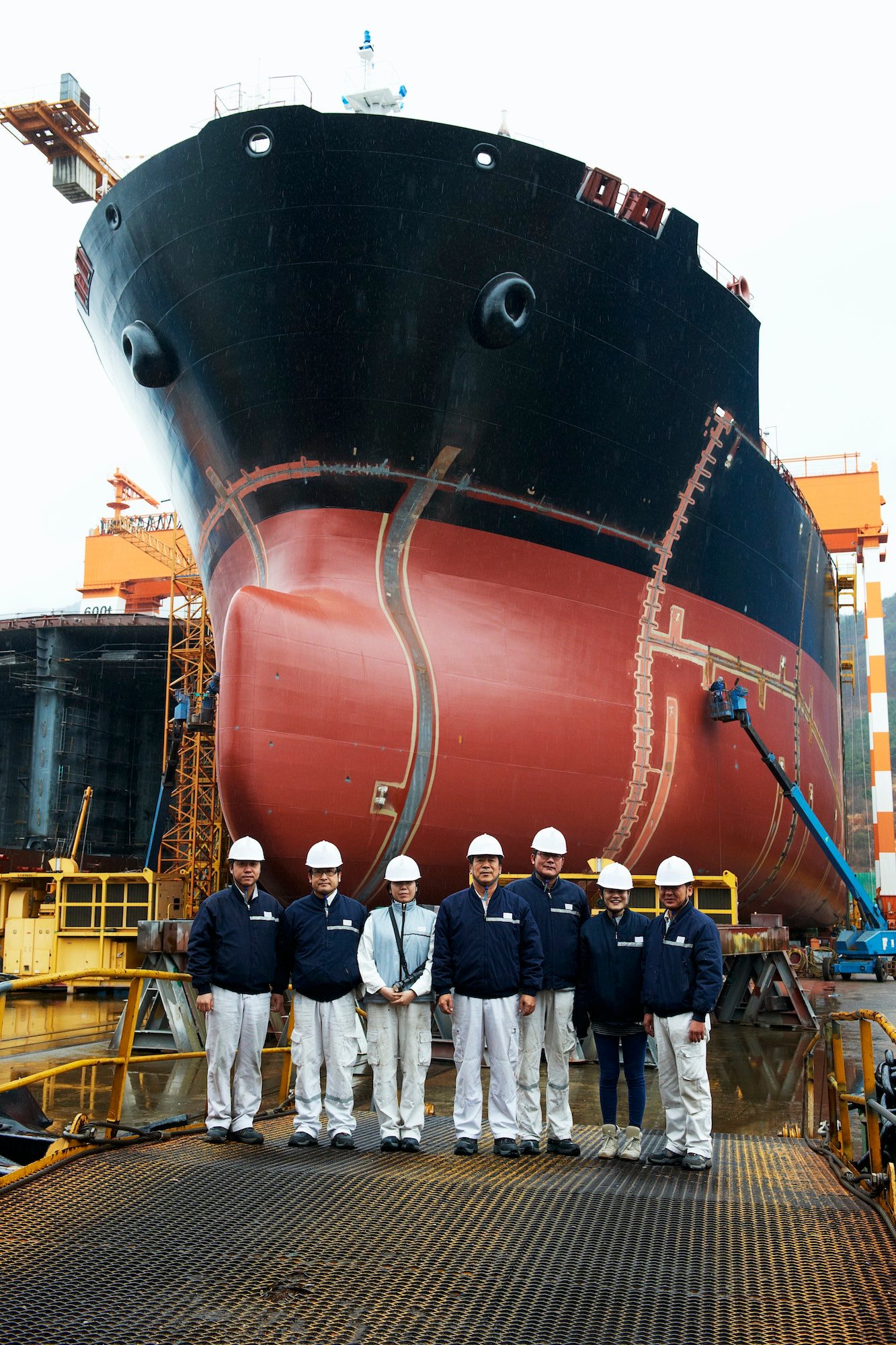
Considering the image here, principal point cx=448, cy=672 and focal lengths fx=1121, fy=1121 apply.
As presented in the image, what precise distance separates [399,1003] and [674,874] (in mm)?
1343

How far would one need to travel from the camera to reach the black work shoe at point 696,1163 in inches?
179

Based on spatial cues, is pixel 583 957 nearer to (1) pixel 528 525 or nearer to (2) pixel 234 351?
(1) pixel 528 525

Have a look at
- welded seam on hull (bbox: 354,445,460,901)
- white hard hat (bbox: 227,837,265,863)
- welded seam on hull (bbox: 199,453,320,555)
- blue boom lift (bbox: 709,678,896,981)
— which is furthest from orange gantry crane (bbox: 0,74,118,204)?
white hard hat (bbox: 227,837,265,863)

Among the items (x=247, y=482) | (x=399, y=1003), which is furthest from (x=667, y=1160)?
(x=247, y=482)

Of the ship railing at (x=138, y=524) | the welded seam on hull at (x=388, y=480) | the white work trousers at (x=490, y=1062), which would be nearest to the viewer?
the white work trousers at (x=490, y=1062)

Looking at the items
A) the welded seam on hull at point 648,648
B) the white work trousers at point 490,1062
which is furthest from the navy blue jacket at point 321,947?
Result: the welded seam on hull at point 648,648

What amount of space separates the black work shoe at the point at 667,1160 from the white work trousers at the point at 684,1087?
0.02 metres

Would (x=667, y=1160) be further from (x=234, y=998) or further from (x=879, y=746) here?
(x=879, y=746)

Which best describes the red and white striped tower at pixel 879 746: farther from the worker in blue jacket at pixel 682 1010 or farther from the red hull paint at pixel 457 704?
the worker in blue jacket at pixel 682 1010

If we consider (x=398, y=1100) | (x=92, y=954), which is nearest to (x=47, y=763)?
(x=92, y=954)

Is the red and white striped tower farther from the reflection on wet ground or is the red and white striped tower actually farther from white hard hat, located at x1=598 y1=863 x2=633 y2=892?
white hard hat, located at x1=598 y1=863 x2=633 y2=892

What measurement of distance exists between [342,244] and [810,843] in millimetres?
10984

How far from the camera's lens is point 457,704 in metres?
9.68

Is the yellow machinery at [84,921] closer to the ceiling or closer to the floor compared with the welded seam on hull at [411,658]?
closer to the floor
